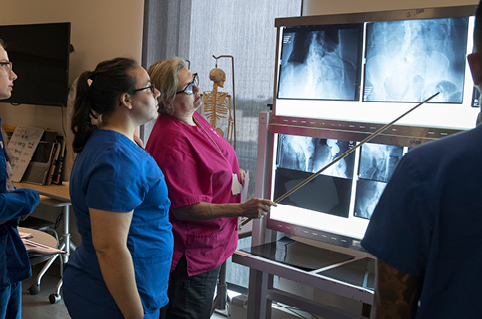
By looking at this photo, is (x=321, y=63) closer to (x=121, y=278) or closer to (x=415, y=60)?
(x=415, y=60)

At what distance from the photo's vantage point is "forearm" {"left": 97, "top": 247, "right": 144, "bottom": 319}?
3.51 ft

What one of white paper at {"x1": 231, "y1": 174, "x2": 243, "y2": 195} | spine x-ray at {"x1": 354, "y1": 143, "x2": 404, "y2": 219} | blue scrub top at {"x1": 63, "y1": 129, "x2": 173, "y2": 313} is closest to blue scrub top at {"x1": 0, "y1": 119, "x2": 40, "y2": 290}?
blue scrub top at {"x1": 63, "y1": 129, "x2": 173, "y2": 313}

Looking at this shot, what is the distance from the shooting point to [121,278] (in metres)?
1.08

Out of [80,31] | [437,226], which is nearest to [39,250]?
[437,226]

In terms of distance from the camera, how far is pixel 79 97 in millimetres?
1261

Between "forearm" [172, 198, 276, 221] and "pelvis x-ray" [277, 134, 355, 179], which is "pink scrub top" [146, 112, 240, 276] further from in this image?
"pelvis x-ray" [277, 134, 355, 179]

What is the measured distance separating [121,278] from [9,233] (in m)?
0.63

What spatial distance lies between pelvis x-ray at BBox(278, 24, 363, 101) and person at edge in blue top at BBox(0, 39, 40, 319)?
44.3 inches

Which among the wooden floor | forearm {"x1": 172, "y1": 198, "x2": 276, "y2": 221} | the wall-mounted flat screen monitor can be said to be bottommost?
the wooden floor

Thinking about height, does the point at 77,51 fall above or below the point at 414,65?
above

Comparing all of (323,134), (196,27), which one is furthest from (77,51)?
(323,134)

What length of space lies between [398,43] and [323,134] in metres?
0.46

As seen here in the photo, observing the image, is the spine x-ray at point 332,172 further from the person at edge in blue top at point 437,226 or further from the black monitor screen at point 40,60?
the black monitor screen at point 40,60

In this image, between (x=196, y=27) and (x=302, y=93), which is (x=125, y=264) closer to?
(x=302, y=93)
